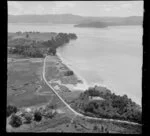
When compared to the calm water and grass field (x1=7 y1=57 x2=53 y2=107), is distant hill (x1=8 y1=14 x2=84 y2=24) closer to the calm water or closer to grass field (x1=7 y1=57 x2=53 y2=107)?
the calm water

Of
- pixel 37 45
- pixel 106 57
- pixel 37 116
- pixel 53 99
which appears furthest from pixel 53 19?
pixel 106 57

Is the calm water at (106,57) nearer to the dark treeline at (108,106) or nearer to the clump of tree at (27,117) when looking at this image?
the dark treeline at (108,106)

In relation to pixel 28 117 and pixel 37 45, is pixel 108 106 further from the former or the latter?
pixel 37 45

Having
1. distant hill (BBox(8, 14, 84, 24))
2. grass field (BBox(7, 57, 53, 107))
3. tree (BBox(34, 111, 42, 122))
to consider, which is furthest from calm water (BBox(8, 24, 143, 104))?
tree (BBox(34, 111, 42, 122))

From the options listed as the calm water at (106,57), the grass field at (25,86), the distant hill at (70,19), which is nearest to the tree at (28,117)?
the grass field at (25,86)

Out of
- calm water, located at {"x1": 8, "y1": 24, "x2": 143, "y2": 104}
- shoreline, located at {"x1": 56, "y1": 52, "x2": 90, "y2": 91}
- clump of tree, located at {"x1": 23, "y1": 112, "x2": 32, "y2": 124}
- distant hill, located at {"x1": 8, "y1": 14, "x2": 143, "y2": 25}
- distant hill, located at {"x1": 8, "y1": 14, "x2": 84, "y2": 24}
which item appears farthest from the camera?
shoreline, located at {"x1": 56, "y1": 52, "x2": 90, "y2": 91}
